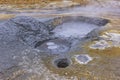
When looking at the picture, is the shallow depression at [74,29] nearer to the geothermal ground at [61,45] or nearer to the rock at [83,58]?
the geothermal ground at [61,45]

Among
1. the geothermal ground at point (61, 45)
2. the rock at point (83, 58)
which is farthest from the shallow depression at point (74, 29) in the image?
the rock at point (83, 58)

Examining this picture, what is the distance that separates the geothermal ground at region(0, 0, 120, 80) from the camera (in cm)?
551

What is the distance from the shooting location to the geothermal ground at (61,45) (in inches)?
217

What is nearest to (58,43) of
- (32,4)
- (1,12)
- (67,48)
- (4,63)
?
(67,48)

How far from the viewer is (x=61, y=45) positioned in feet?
22.8

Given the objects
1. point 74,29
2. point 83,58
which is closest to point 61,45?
point 83,58

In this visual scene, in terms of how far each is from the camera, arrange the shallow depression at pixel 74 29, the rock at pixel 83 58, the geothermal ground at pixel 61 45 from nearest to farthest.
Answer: the geothermal ground at pixel 61 45 → the rock at pixel 83 58 → the shallow depression at pixel 74 29

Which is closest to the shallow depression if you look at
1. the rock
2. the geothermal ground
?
the geothermal ground

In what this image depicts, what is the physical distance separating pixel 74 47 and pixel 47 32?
1.34 meters

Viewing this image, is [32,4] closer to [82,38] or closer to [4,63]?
[82,38]

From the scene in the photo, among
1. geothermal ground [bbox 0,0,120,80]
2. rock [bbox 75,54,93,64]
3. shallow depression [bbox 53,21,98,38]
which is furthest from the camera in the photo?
shallow depression [bbox 53,21,98,38]

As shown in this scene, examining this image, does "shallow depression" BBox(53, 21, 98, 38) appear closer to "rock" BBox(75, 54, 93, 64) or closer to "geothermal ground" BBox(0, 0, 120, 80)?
"geothermal ground" BBox(0, 0, 120, 80)

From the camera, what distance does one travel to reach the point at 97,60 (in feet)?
19.6

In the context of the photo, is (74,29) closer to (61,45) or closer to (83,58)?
(61,45)
